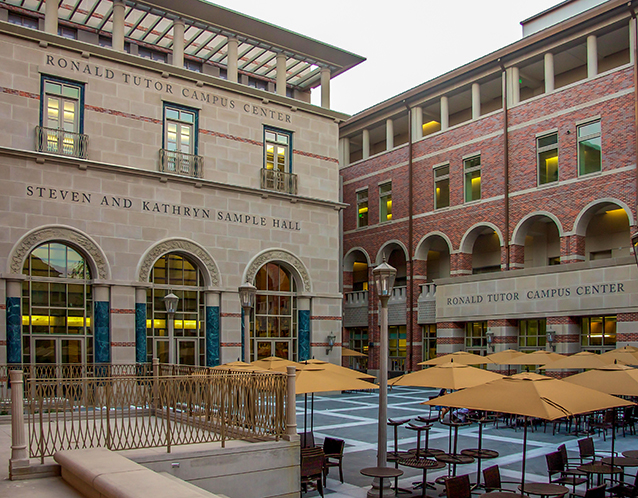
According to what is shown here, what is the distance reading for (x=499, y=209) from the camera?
3072 centimetres

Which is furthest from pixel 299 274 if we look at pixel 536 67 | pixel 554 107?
pixel 536 67

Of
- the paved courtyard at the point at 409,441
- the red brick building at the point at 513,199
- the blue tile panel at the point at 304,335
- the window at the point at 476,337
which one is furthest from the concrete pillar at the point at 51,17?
the window at the point at 476,337

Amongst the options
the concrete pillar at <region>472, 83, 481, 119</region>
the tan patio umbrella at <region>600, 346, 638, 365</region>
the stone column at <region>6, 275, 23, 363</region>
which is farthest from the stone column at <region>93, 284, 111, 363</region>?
the concrete pillar at <region>472, 83, 481, 119</region>

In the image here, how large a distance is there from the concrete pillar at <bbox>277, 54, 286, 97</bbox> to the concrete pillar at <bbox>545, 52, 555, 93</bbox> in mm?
12046

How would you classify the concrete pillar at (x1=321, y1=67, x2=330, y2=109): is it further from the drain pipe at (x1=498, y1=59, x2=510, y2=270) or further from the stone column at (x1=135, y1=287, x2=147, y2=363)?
the stone column at (x1=135, y1=287, x2=147, y2=363)

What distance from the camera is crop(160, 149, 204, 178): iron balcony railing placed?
24641 mm

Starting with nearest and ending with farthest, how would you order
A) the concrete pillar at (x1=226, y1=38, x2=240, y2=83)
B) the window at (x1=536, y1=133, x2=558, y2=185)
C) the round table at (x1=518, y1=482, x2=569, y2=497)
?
the round table at (x1=518, y1=482, x2=569, y2=497) → the concrete pillar at (x1=226, y1=38, x2=240, y2=83) → the window at (x1=536, y1=133, x2=558, y2=185)

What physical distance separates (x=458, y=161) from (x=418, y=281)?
695 centimetres

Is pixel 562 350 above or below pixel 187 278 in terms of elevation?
below

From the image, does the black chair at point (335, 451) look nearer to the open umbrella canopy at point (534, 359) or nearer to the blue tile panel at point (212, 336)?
the open umbrella canopy at point (534, 359)

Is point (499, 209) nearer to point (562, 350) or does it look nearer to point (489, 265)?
point (489, 265)

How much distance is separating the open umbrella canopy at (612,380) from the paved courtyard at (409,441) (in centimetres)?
192

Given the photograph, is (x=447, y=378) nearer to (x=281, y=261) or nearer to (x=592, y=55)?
(x=281, y=261)

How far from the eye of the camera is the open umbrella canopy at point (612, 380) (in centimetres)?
1063
